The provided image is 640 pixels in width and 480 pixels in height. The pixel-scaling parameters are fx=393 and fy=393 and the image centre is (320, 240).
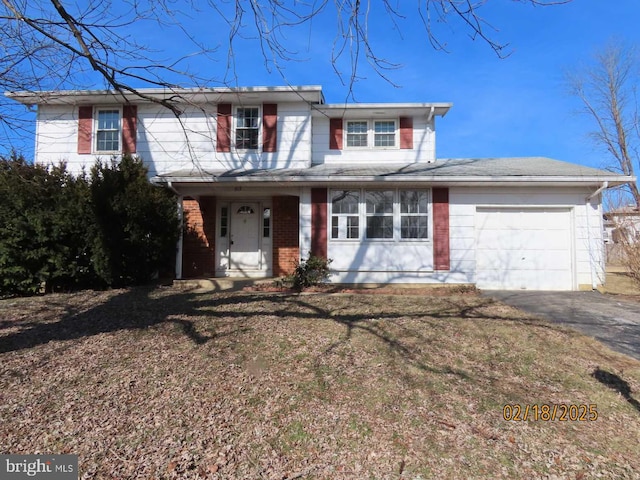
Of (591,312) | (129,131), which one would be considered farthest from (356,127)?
(591,312)

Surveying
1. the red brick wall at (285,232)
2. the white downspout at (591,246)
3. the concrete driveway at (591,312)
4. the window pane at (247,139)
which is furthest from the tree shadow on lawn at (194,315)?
the window pane at (247,139)

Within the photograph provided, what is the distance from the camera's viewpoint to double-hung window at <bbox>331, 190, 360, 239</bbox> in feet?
35.7

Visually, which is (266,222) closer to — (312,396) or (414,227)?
(414,227)

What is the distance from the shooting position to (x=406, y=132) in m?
12.8

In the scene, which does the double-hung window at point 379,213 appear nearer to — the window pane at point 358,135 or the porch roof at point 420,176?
the porch roof at point 420,176

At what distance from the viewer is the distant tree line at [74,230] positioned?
9328 millimetres

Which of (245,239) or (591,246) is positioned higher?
(245,239)

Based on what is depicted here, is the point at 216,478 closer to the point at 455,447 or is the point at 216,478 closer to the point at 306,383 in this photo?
the point at 306,383

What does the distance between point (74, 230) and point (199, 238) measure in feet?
11.3

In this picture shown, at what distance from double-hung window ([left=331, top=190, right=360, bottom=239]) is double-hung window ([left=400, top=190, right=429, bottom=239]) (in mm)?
1255

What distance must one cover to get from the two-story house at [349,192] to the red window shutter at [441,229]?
0.09 ft

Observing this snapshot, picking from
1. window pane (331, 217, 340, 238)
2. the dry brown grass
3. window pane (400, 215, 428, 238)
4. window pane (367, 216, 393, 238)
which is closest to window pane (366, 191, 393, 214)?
window pane (367, 216, 393, 238)

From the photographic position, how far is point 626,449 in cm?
320

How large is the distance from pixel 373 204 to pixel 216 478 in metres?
8.73
